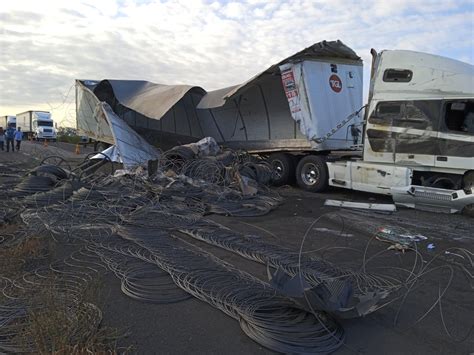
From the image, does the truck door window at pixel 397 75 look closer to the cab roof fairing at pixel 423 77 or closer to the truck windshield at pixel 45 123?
the cab roof fairing at pixel 423 77

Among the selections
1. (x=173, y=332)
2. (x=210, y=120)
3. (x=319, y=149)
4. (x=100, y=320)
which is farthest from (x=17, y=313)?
(x=210, y=120)

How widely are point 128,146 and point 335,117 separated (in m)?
6.53

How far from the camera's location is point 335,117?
12742mm

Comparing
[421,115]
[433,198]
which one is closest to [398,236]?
[433,198]

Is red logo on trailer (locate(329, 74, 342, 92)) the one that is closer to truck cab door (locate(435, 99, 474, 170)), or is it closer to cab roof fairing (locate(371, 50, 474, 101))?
cab roof fairing (locate(371, 50, 474, 101))

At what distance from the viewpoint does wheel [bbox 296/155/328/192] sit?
12.2 metres

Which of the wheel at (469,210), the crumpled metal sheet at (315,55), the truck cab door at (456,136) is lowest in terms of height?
Result: the wheel at (469,210)

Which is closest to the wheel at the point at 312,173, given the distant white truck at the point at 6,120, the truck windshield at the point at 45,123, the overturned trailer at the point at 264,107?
the overturned trailer at the point at 264,107

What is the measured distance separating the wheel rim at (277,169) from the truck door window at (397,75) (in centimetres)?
407

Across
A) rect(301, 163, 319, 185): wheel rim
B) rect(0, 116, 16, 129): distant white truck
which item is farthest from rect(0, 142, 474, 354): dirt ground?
rect(0, 116, 16, 129): distant white truck

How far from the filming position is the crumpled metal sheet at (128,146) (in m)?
14.0

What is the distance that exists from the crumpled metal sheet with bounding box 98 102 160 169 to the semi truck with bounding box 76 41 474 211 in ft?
3.19

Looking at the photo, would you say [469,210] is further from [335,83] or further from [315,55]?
[315,55]

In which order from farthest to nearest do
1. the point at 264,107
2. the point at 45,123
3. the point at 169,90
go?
the point at 45,123
the point at 264,107
the point at 169,90
